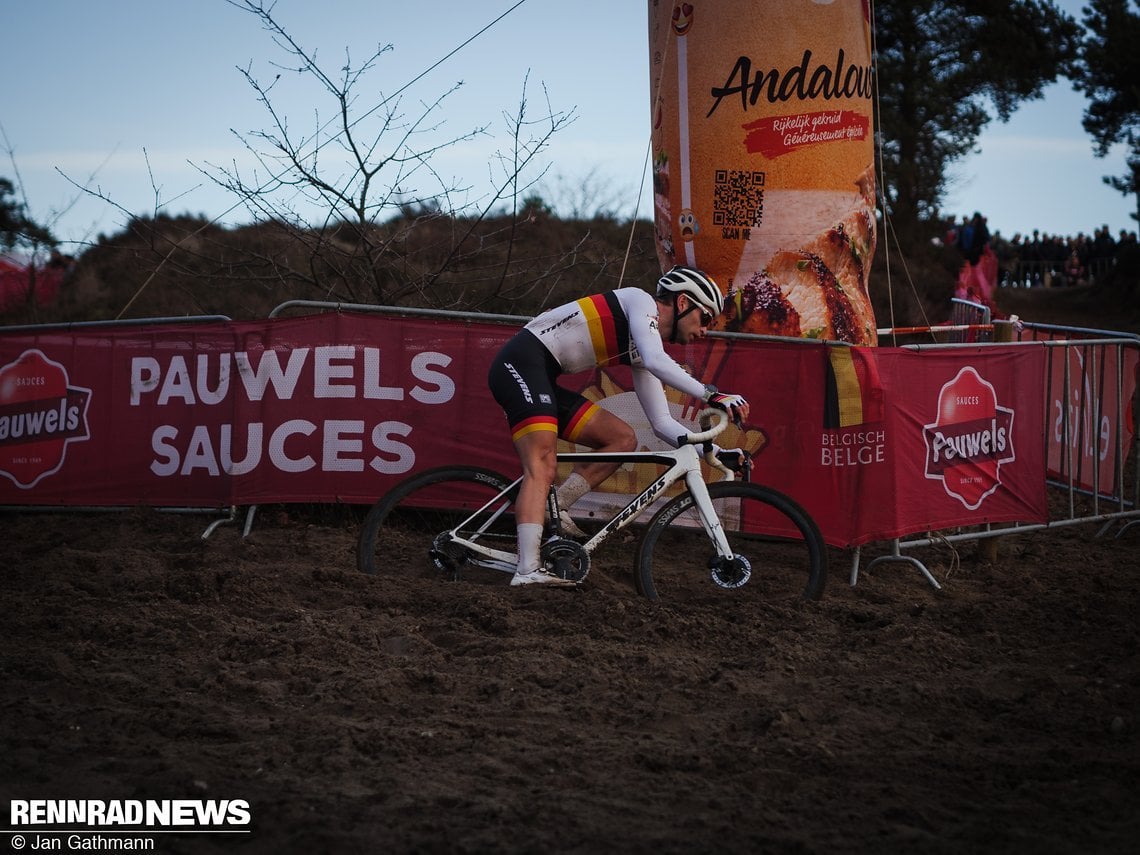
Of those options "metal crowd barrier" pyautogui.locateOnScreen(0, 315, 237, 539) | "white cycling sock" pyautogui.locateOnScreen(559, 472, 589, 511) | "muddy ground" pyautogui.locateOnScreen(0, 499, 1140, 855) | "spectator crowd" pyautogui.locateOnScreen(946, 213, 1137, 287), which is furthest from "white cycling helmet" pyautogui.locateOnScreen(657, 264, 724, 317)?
"spectator crowd" pyautogui.locateOnScreen(946, 213, 1137, 287)

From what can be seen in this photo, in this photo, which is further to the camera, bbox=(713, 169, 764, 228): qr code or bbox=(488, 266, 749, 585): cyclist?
bbox=(713, 169, 764, 228): qr code

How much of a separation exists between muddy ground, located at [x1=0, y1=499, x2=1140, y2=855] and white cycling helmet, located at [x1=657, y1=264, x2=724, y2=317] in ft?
5.23

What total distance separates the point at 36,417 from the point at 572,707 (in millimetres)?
5841

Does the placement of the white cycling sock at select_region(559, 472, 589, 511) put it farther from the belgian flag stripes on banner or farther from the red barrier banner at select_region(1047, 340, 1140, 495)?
the red barrier banner at select_region(1047, 340, 1140, 495)

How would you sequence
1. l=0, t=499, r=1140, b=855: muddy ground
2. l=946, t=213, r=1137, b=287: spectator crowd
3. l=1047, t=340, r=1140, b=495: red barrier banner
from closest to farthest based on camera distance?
l=0, t=499, r=1140, b=855: muddy ground < l=1047, t=340, r=1140, b=495: red barrier banner < l=946, t=213, r=1137, b=287: spectator crowd

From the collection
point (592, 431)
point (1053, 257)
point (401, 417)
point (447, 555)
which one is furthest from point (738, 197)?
point (1053, 257)

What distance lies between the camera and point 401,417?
783 cm

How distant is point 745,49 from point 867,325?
215cm

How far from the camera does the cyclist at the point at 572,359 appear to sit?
6.07 metres

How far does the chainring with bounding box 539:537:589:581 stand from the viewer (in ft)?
20.2

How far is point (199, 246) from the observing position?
1248 inches

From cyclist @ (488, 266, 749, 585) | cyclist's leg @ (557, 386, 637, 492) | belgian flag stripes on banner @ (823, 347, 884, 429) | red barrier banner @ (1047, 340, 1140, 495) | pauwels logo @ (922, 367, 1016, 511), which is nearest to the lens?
cyclist @ (488, 266, 749, 585)

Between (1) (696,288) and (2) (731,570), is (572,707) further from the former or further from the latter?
(1) (696,288)

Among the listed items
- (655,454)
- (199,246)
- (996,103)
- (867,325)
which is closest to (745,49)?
(867,325)
